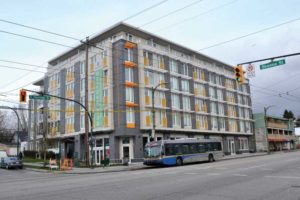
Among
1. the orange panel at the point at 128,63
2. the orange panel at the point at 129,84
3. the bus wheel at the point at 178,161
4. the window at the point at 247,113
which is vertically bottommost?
the bus wheel at the point at 178,161

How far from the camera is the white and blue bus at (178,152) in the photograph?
102 feet

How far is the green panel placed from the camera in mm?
40281

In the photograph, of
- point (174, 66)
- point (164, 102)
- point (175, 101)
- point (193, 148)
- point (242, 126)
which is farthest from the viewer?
point (242, 126)

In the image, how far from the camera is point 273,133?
7881cm

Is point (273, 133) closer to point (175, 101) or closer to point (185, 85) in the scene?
point (185, 85)

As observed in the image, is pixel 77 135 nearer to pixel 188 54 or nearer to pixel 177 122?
pixel 177 122

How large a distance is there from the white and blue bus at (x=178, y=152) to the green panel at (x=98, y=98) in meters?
10.1

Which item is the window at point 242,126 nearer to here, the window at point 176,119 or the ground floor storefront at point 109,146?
the ground floor storefront at point 109,146

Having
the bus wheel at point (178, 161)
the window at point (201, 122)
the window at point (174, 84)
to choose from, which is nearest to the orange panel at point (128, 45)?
the window at point (174, 84)

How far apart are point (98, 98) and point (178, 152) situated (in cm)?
1434

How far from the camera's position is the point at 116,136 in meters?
38.4

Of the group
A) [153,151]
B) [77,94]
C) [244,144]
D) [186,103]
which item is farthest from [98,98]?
[244,144]

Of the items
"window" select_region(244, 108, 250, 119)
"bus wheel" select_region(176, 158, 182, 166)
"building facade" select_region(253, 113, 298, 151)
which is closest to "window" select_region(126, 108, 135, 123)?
"bus wheel" select_region(176, 158, 182, 166)

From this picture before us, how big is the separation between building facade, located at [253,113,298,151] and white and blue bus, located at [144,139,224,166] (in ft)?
99.8
